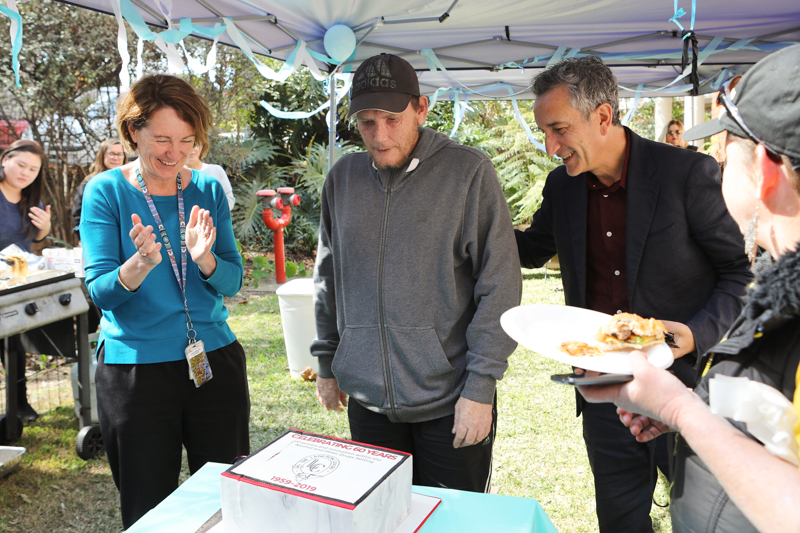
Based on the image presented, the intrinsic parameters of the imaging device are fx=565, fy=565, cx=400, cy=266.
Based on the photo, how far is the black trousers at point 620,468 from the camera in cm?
199

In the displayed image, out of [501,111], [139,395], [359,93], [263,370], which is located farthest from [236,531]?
[501,111]

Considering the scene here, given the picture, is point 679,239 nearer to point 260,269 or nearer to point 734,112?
point 734,112

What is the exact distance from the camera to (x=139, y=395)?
180cm

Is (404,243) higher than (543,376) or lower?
higher

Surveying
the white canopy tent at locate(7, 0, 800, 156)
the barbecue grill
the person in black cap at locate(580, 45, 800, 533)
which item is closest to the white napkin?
the person in black cap at locate(580, 45, 800, 533)

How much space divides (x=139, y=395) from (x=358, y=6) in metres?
1.87

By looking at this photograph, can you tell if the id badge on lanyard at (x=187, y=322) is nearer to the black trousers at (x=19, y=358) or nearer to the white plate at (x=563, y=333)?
the white plate at (x=563, y=333)

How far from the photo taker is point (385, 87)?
5.81 feet

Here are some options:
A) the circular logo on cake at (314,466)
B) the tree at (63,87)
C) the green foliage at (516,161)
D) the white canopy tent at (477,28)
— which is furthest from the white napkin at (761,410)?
the green foliage at (516,161)

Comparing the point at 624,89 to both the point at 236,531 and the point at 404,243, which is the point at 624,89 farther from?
the point at 236,531

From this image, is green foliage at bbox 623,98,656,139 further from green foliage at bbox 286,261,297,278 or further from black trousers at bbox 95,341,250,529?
black trousers at bbox 95,341,250,529

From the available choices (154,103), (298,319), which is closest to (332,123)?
(154,103)

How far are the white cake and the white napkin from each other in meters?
0.59

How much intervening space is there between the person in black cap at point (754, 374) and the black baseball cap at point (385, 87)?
0.98 metres
